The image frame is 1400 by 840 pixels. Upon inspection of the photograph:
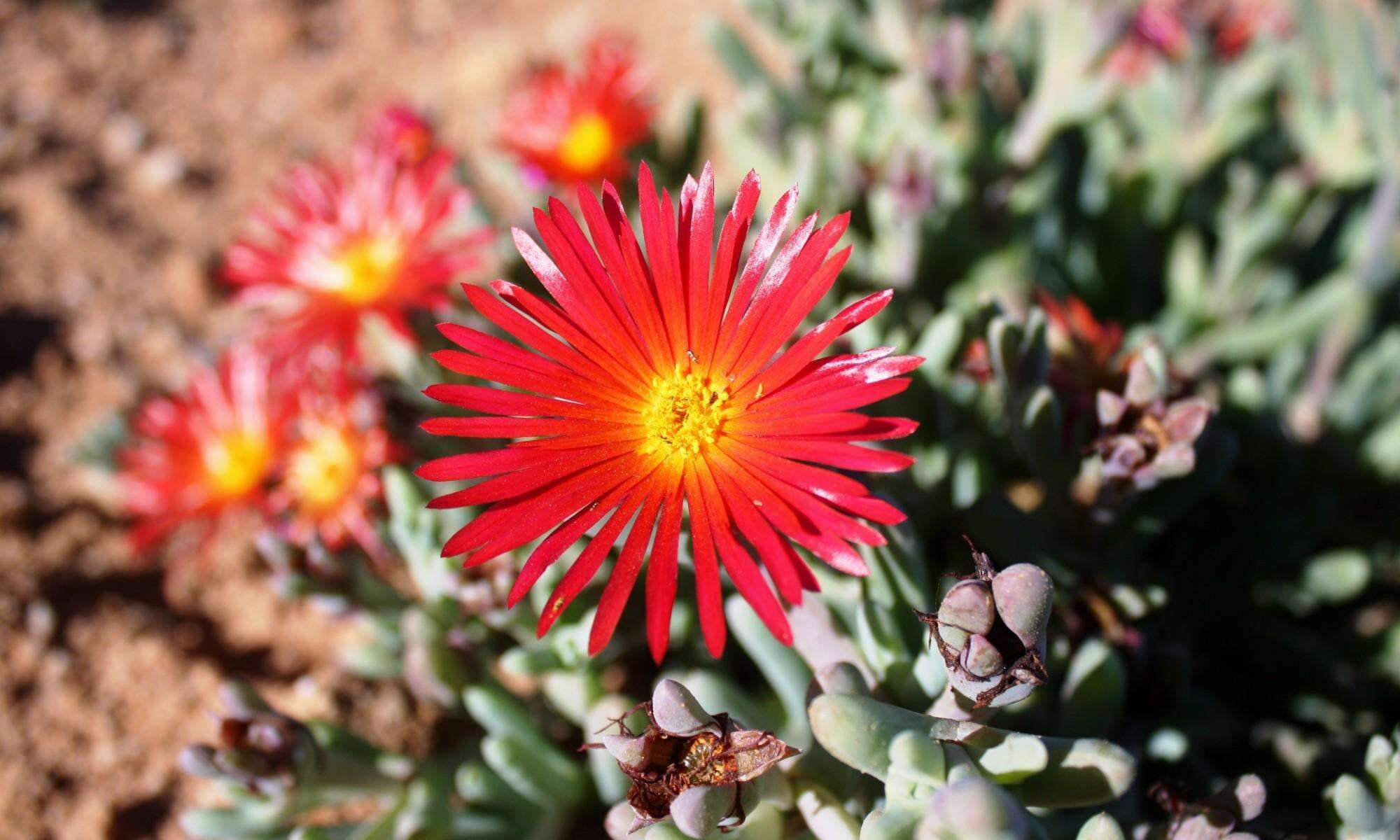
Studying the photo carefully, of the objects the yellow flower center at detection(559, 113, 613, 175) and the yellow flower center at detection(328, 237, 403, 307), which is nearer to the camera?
the yellow flower center at detection(328, 237, 403, 307)

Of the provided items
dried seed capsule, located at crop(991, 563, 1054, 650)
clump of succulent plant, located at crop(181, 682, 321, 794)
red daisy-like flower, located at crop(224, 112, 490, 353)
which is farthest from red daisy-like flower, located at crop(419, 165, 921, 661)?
red daisy-like flower, located at crop(224, 112, 490, 353)

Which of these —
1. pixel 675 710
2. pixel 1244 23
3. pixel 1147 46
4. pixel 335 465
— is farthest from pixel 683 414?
pixel 1244 23

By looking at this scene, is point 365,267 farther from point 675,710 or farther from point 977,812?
point 977,812

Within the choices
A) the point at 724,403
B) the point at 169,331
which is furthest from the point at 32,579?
the point at 724,403

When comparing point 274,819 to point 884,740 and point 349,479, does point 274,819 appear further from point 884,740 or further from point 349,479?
point 884,740

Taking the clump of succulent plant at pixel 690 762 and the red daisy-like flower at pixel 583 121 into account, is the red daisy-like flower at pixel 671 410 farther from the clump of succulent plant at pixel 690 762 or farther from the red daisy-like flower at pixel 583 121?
the red daisy-like flower at pixel 583 121

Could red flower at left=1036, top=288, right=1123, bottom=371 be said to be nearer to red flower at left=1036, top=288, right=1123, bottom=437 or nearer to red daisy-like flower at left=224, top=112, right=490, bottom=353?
red flower at left=1036, top=288, right=1123, bottom=437
